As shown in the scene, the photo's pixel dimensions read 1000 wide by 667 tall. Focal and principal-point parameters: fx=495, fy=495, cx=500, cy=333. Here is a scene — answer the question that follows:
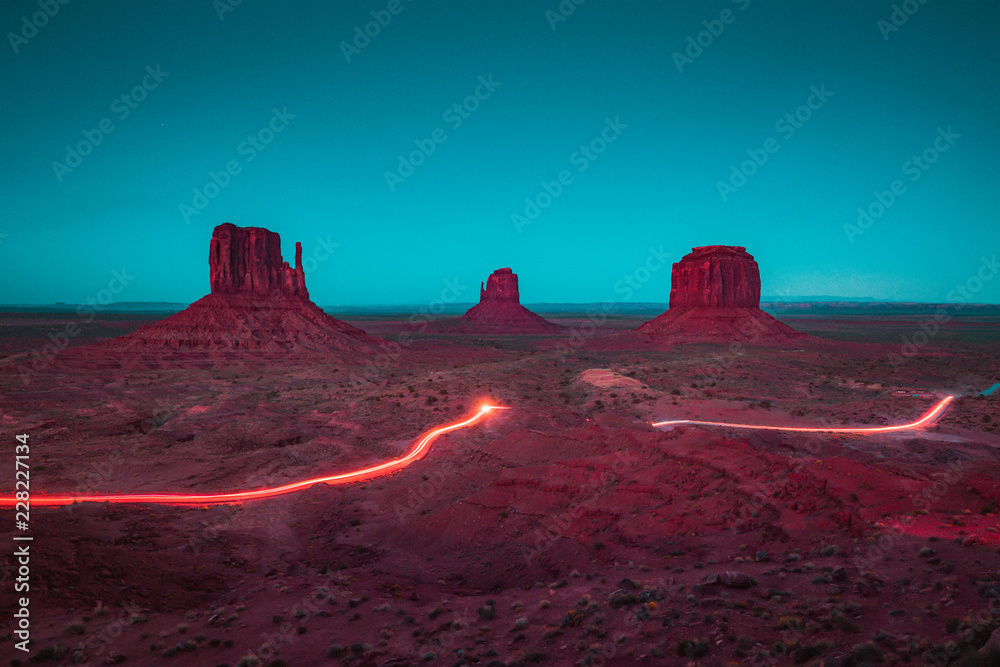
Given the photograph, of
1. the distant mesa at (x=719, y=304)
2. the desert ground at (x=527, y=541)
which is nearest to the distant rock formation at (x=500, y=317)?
the distant mesa at (x=719, y=304)

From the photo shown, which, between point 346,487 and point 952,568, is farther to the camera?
point 346,487

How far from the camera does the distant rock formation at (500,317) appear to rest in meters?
120

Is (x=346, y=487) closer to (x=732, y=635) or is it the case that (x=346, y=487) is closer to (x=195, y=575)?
(x=195, y=575)

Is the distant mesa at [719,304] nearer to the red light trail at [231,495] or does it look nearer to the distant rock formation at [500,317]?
the distant rock formation at [500,317]

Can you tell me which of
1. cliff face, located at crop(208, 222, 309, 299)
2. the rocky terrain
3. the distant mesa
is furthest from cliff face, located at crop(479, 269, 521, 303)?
the rocky terrain

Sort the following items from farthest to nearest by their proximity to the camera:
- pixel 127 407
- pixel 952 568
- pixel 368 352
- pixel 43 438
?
pixel 368 352, pixel 127 407, pixel 43 438, pixel 952 568

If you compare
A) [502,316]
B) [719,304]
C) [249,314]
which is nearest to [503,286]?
[502,316]

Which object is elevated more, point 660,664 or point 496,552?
point 660,664

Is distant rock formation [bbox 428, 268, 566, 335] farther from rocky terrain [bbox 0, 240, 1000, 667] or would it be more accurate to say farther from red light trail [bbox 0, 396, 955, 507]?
red light trail [bbox 0, 396, 955, 507]

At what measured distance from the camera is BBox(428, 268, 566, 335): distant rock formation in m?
120

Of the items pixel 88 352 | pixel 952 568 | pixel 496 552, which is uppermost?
pixel 88 352

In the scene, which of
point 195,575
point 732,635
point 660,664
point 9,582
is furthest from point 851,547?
point 9,582

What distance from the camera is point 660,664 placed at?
6316 mm

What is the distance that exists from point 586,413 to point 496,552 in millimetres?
16989
